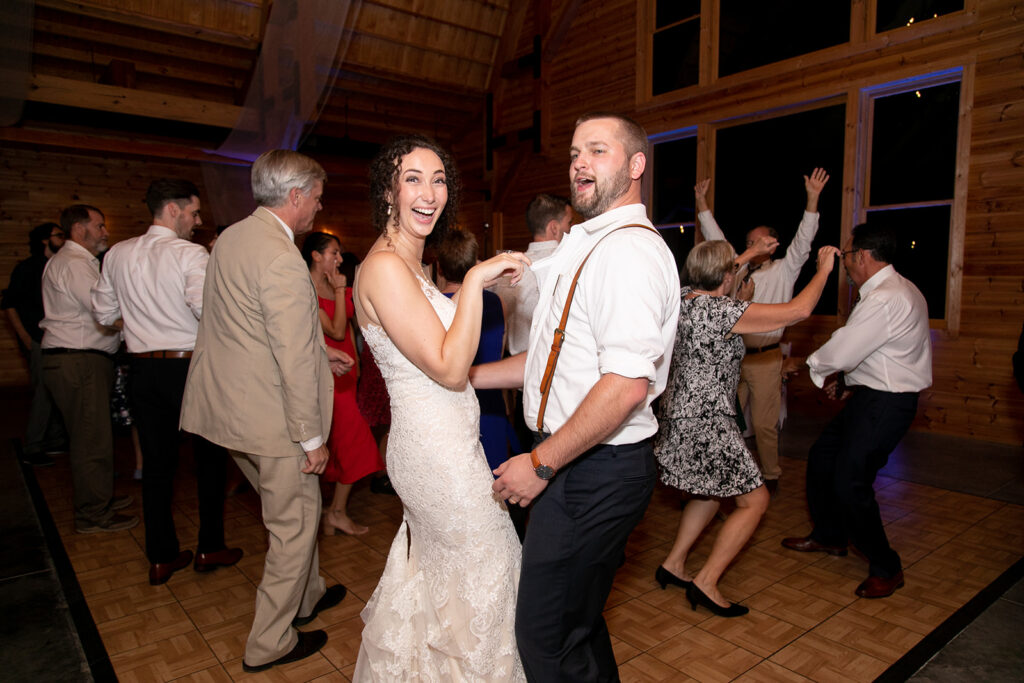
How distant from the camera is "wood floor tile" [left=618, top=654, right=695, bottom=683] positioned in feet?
6.97

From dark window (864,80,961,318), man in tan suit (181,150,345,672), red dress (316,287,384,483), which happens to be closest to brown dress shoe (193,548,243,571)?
red dress (316,287,384,483)

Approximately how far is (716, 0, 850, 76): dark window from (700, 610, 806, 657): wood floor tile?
5.57 meters

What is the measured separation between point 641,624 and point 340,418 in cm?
180

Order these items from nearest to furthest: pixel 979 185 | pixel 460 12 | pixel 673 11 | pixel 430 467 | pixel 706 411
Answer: pixel 430 467 < pixel 706 411 < pixel 979 185 < pixel 673 11 < pixel 460 12

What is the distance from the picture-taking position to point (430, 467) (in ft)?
5.22

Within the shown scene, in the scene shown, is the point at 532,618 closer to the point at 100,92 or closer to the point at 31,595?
the point at 31,595

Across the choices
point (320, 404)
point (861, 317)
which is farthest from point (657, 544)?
point (320, 404)

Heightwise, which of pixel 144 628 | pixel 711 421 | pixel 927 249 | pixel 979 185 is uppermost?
pixel 979 185

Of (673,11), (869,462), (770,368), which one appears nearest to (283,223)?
(869,462)

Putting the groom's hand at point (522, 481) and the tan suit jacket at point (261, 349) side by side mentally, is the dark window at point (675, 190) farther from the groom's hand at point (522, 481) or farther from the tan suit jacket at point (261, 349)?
the groom's hand at point (522, 481)

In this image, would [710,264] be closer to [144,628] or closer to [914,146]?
[144,628]

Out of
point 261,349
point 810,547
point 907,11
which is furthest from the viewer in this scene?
point 907,11

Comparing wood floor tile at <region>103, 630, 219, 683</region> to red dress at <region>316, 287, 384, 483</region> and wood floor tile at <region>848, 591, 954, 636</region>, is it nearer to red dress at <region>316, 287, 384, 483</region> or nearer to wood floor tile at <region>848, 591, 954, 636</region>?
red dress at <region>316, 287, 384, 483</region>

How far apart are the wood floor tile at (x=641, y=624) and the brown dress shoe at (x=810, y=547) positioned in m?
0.99
